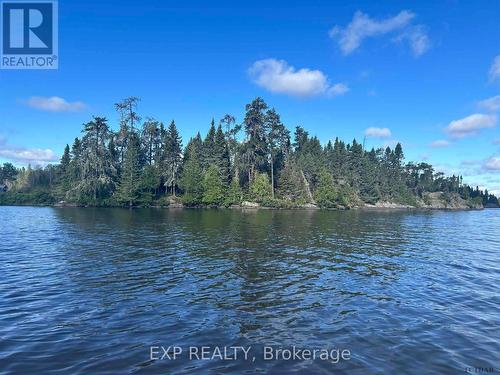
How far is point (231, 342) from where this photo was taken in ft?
33.4

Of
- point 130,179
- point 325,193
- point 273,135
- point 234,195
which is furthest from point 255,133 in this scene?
point 130,179

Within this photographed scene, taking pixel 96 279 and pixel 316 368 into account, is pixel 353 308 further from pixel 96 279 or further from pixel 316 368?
pixel 96 279

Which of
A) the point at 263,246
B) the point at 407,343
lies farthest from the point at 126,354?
the point at 263,246

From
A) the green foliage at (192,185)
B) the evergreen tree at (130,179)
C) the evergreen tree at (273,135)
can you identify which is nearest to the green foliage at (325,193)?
the evergreen tree at (273,135)

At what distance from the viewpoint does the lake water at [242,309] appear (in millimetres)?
9094

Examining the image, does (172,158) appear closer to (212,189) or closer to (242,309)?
(212,189)

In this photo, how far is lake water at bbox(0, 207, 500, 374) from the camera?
9094 millimetres

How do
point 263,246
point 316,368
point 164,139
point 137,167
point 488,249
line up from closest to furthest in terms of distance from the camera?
point 316,368 → point 263,246 → point 488,249 → point 137,167 → point 164,139

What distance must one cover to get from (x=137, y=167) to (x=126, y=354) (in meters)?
93.8

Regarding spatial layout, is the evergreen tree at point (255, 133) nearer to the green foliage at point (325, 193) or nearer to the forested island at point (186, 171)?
the forested island at point (186, 171)

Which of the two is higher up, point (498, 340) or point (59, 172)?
point (59, 172)

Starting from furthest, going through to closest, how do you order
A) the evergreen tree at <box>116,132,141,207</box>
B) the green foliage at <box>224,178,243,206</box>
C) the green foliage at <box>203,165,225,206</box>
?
the green foliage at <box>224,178,243,206</box>, the green foliage at <box>203,165,225,206</box>, the evergreen tree at <box>116,132,141,207</box>

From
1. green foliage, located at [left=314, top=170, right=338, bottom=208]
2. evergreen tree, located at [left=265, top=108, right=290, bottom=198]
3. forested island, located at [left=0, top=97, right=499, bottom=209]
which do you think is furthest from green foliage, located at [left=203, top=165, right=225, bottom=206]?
green foliage, located at [left=314, top=170, right=338, bottom=208]

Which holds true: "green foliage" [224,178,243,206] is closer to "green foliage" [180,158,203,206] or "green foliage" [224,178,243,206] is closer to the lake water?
"green foliage" [180,158,203,206]
